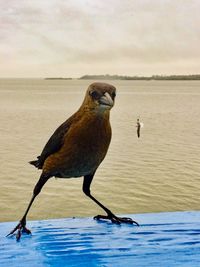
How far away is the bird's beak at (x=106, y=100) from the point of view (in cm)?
362

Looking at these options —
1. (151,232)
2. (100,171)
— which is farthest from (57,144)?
(100,171)

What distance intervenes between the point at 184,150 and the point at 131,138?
18.6 feet

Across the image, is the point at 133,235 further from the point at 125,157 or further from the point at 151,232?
the point at 125,157

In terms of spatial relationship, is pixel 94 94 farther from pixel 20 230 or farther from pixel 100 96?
pixel 20 230

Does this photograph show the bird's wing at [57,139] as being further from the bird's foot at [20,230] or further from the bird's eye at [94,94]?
the bird's foot at [20,230]

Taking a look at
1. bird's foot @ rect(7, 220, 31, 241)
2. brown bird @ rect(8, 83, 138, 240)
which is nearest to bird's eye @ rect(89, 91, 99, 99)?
brown bird @ rect(8, 83, 138, 240)

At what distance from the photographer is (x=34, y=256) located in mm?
3902

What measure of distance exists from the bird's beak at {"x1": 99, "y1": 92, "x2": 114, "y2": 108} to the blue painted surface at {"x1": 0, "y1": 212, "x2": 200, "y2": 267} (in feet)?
3.73

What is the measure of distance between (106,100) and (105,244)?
1224 millimetres

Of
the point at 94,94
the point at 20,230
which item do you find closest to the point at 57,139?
the point at 94,94

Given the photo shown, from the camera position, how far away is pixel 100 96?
3689mm

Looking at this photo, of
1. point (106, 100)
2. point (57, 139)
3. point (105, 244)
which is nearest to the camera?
point (106, 100)

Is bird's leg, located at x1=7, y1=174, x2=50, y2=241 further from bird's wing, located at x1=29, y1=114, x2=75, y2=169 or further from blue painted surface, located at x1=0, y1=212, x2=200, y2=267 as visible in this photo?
bird's wing, located at x1=29, y1=114, x2=75, y2=169

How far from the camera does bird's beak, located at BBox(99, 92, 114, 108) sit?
362 cm
